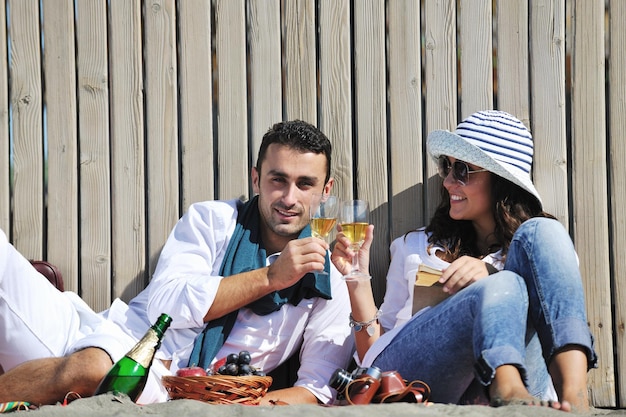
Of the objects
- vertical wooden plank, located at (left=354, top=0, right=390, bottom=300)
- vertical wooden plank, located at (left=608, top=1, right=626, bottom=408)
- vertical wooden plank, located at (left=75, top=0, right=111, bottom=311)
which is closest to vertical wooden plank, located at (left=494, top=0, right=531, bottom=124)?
vertical wooden plank, located at (left=608, top=1, right=626, bottom=408)

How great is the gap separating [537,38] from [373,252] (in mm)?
1306

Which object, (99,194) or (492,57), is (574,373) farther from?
(99,194)

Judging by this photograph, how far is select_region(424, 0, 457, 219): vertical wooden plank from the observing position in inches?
164

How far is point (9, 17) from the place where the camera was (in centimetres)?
429

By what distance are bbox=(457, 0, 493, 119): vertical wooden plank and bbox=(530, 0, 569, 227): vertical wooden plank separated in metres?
0.22

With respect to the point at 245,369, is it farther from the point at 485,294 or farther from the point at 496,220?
the point at 496,220

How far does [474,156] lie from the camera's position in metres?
3.81

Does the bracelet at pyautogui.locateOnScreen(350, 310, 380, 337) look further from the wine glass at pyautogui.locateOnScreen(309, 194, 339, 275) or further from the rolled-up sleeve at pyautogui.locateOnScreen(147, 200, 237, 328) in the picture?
the rolled-up sleeve at pyautogui.locateOnScreen(147, 200, 237, 328)

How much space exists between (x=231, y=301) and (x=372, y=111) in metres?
1.21

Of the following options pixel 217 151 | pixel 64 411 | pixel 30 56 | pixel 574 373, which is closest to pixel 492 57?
pixel 217 151

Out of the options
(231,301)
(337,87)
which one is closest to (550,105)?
(337,87)

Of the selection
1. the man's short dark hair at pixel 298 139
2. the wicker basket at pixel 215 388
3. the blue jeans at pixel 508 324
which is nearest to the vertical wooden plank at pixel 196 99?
the man's short dark hair at pixel 298 139

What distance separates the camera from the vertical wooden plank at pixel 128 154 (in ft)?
13.9

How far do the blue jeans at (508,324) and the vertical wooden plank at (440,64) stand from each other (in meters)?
1.10
